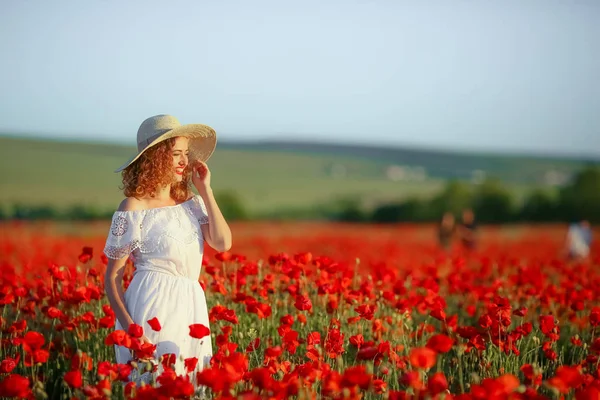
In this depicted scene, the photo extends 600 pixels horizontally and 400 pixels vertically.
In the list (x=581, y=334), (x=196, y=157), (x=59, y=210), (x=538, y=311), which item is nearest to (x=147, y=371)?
(x=196, y=157)

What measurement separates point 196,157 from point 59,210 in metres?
25.1

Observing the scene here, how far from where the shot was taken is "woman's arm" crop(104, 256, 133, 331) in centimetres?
381

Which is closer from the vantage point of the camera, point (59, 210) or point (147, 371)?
point (147, 371)

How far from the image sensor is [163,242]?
3.89m

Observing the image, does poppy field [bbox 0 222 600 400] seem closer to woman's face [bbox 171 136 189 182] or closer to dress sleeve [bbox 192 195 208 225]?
dress sleeve [bbox 192 195 208 225]

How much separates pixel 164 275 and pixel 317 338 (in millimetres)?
855

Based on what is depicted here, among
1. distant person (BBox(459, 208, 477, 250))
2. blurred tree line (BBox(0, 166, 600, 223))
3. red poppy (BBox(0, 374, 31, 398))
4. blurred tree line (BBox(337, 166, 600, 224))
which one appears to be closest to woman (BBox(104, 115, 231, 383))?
red poppy (BBox(0, 374, 31, 398))

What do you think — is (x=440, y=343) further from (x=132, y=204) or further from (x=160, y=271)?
(x=132, y=204)

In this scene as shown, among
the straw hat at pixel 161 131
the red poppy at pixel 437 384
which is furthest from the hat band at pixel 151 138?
the red poppy at pixel 437 384

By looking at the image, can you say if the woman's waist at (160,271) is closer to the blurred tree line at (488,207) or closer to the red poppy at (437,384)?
the red poppy at (437,384)

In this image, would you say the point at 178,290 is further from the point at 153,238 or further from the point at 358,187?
the point at 358,187

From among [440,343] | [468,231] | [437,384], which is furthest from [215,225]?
[468,231]

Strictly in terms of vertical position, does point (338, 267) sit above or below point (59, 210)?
above

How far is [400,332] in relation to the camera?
5.50 m
